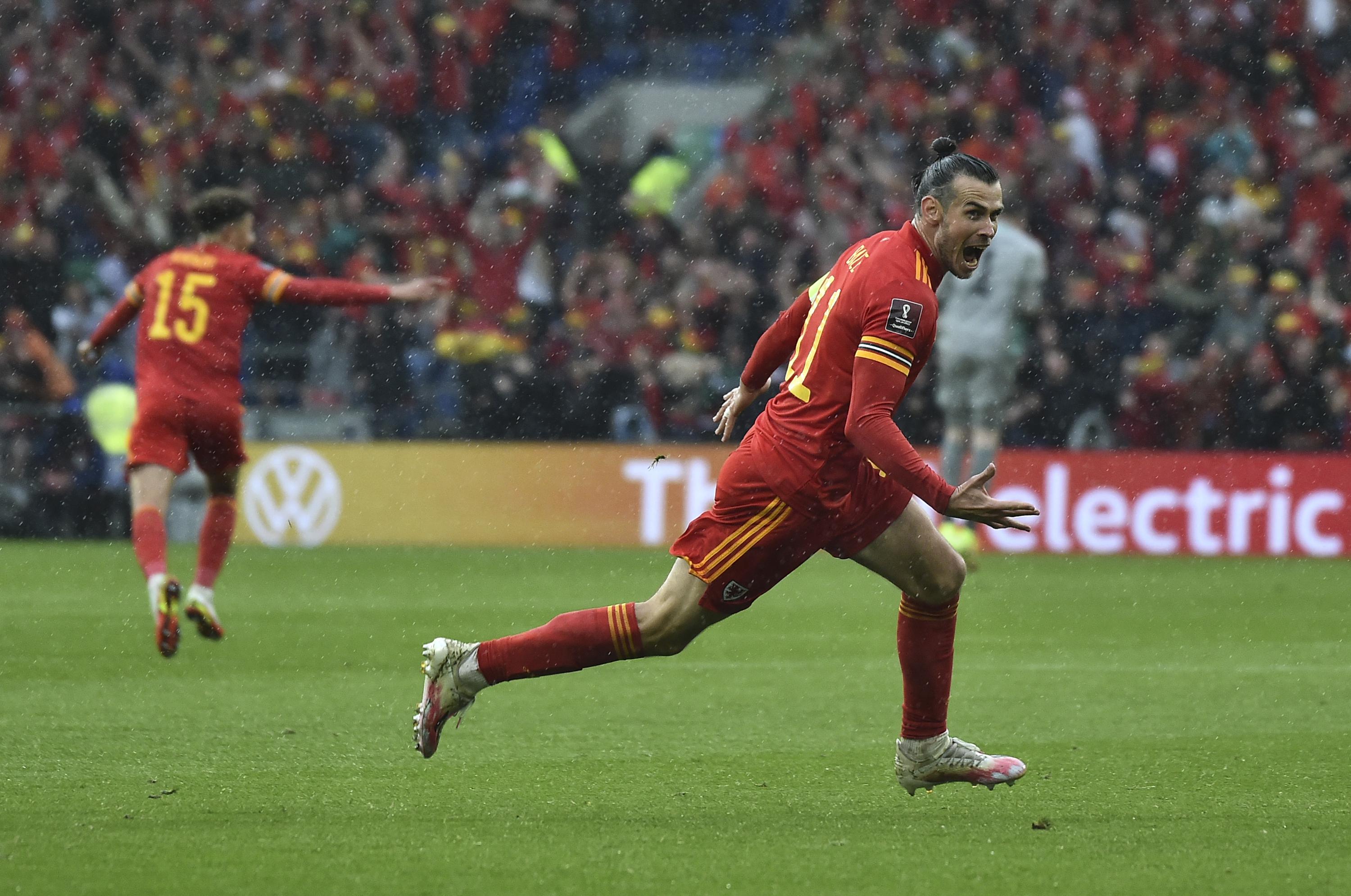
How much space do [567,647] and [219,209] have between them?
4099 mm

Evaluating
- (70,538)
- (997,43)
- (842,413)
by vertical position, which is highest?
(997,43)

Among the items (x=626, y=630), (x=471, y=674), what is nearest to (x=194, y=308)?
(x=471, y=674)

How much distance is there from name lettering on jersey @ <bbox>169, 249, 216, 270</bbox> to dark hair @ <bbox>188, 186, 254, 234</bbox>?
0.12 meters

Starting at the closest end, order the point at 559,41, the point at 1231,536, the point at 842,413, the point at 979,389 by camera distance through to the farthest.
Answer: the point at 842,413, the point at 979,389, the point at 1231,536, the point at 559,41

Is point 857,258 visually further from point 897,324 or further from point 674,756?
point 674,756

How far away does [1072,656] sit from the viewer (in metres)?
8.50

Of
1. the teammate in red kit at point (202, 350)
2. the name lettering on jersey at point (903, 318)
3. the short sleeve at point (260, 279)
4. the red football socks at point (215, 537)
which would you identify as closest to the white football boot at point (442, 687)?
the name lettering on jersey at point (903, 318)

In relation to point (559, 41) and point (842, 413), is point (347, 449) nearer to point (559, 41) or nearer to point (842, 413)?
point (559, 41)

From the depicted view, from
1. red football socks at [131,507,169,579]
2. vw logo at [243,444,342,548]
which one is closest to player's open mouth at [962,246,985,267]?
red football socks at [131,507,169,579]

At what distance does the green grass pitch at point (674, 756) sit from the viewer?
4.25 meters

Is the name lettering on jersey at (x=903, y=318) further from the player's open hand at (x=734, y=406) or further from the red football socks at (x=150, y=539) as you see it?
the red football socks at (x=150, y=539)

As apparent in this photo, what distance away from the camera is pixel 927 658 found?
5.32 m

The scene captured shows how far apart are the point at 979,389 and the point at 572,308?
5066 mm

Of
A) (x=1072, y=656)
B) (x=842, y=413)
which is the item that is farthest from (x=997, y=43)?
(x=842, y=413)
